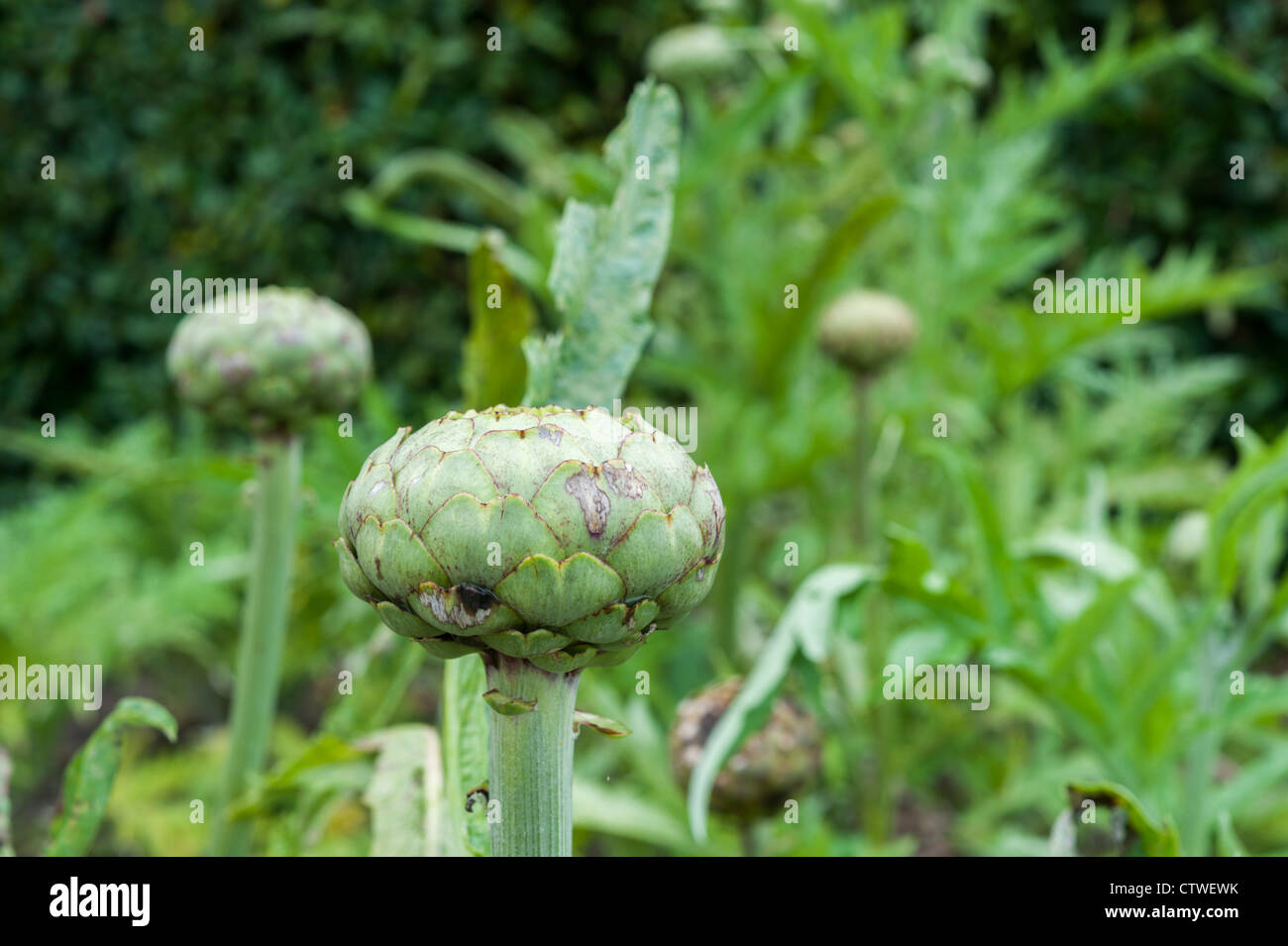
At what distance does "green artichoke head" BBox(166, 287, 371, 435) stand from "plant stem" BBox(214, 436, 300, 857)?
0.04m

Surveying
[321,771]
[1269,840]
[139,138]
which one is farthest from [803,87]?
[139,138]

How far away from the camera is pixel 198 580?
1545mm

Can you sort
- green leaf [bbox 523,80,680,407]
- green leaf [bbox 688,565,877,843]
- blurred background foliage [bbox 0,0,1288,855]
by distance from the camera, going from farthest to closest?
1. blurred background foliage [bbox 0,0,1288,855]
2. green leaf [bbox 688,565,877,843]
3. green leaf [bbox 523,80,680,407]

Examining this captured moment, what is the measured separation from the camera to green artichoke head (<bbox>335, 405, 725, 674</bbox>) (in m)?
0.37

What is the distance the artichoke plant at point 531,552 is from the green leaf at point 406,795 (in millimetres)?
249

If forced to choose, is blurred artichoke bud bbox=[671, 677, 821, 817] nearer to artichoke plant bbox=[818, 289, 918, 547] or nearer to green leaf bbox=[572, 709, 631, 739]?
artichoke plant bbox=[818, 289, 918, 547]

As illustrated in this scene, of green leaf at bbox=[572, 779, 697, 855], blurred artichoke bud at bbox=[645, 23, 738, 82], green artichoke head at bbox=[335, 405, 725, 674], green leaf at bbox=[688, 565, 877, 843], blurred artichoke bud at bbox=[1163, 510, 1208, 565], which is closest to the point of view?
green artichoke head at bbox=[335, 405, 725, 674]

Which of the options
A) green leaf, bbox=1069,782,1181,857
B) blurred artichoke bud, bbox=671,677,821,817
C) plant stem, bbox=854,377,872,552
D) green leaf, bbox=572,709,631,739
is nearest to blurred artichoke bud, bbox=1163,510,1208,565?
plant stem, bbox=854,377,872,552

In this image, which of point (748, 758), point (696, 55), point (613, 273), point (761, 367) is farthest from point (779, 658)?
point (696, 55)

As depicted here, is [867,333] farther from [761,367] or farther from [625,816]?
[625,816]

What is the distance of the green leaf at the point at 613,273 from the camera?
58 cm

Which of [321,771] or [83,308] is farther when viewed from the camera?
[83,308]
